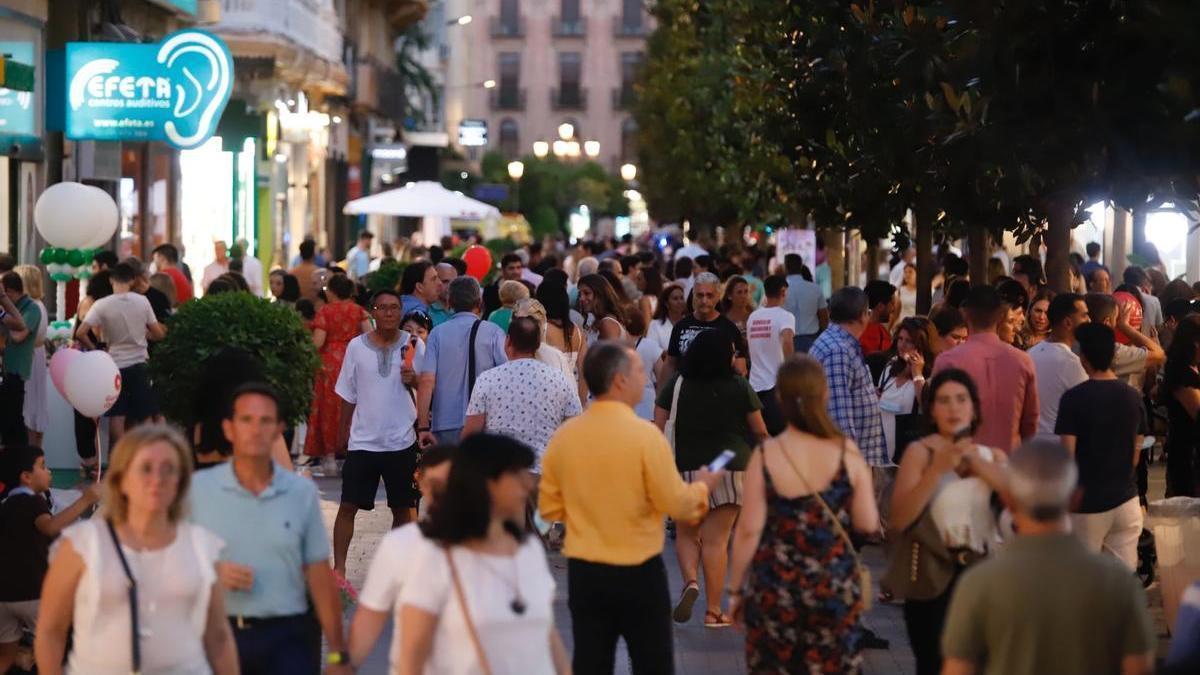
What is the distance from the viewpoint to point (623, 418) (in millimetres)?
8031

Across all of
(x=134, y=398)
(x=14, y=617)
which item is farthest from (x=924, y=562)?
(x=134, y=398)

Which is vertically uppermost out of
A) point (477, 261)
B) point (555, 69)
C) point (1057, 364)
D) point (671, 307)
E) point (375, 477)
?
point (555, 69)

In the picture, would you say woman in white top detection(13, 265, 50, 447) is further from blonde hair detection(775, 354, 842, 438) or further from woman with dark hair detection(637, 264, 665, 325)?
blonde hair detection(775, 354, 842, 438)

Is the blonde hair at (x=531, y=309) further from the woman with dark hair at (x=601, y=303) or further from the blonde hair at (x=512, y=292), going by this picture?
the woman with dark hair at (x=601, y=303)

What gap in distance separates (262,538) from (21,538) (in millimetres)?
2874

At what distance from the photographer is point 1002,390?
34.1 ft

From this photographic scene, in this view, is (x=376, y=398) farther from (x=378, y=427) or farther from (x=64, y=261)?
(x=64, y=261)

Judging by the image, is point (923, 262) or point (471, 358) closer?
point (471, 358)

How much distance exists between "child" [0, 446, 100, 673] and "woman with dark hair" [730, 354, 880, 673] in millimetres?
3219

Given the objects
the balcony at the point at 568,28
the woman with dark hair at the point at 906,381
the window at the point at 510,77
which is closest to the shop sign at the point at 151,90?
the woman with dark hair at the point at 906,381

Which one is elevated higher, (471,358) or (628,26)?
(628,26)

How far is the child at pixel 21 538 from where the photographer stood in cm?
930

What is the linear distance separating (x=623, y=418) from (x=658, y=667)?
921 millimetres

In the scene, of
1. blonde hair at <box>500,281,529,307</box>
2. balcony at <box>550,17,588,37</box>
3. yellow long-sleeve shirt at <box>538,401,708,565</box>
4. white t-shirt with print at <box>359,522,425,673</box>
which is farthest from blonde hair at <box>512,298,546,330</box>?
balcony at <box>550,17,588,37</box>
